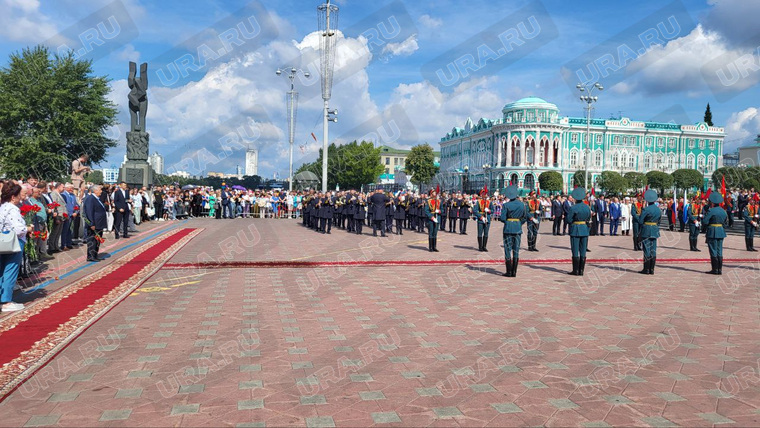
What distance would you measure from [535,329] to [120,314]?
556cm

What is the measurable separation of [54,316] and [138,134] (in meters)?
23.7

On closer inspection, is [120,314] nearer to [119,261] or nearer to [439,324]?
[439,324]

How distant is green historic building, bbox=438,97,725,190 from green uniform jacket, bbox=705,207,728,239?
75.7 m

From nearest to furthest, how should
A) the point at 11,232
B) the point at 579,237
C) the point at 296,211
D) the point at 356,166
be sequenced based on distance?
the point at 11,232
the point at 579,237
the point at 296,211
the point at 356,166

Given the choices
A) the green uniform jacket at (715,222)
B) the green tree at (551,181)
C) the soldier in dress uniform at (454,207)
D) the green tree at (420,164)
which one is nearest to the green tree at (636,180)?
the green tree at (551,181)

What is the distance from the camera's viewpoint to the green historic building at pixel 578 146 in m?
90.6

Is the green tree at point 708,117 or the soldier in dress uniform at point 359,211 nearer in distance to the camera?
the soldier in dress uniform at point 359,211

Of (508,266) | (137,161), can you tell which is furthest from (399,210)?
(137,161)

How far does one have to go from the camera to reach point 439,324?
7352 mm

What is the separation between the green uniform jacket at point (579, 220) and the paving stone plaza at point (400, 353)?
1.30 meters

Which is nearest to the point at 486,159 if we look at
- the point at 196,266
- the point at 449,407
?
the point at 196,266

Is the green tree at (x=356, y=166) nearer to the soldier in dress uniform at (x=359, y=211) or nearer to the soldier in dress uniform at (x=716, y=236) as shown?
the soldier in dress uniform at (x=359, y=211)

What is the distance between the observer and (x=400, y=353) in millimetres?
5980

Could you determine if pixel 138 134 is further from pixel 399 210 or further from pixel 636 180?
pixel 636 180
